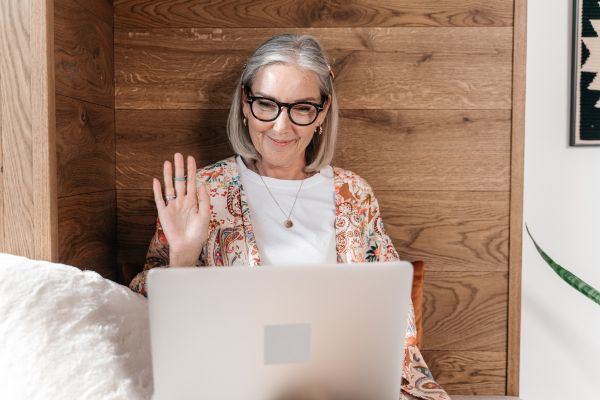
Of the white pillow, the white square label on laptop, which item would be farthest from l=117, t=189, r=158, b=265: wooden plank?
the white square label on laptop

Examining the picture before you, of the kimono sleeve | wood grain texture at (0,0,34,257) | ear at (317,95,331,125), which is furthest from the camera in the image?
ear at (317,95,331,125)

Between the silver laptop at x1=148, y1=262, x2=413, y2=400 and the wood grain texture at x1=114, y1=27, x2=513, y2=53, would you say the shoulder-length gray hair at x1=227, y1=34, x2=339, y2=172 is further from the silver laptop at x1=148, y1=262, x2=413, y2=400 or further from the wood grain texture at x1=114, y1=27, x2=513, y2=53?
the silver laptop at x1=148, y1=262, x2=413, y2=400

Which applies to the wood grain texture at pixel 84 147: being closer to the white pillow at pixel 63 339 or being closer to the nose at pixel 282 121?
the white pillow at pixel 63 339

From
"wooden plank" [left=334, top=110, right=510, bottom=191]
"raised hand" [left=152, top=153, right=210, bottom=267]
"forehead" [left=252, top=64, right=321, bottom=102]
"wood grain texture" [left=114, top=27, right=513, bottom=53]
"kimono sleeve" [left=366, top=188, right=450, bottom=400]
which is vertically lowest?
"kimono sleeve" [left=366, top=188, right=450, bottom=400]

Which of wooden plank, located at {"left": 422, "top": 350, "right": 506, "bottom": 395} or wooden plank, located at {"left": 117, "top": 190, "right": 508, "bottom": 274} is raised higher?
wooden plank, located at {"left": 117, "top": 190, "right": 508, "bottom": 274}

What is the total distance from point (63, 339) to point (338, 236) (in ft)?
2.55

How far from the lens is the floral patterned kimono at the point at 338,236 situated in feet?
5.00

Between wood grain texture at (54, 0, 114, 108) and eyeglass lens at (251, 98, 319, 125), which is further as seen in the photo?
eyeglass lens at (251, 98, 319, 125)

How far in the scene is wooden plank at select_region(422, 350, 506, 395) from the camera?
6.04 feet

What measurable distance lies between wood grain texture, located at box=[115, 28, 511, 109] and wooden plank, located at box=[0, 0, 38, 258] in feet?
1.79

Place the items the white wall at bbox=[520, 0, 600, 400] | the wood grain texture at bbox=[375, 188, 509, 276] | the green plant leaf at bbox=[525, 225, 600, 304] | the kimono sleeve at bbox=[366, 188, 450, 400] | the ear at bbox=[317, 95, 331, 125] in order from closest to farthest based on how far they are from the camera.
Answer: the kimono sleeve at bbox=[366, 188, 450, 400] < the ear at bbox=[317, 95, 331, 125] < the green plant leaf at bbox=[525, 225, 600, 304] < the wood grain texture at bbox=[375, 188, 509, 276] < the white wall at bbox=[520, 0, 600, 400]

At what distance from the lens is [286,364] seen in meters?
0.89

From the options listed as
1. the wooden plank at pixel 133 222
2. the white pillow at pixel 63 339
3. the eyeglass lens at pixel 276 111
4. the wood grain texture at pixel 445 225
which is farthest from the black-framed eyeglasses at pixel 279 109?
the white pillow at pixel 63 339

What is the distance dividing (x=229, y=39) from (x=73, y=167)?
634 millimetres
